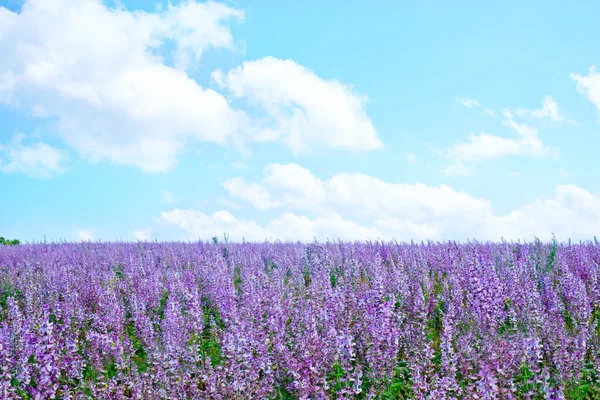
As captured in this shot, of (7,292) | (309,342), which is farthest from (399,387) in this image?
(7,292)

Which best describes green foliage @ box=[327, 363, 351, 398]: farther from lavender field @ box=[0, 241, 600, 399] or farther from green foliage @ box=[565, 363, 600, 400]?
green foliage @ box=[565, 363, 600, 400]

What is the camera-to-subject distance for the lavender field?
5199 millimetres

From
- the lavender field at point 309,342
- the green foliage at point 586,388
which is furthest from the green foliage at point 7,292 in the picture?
the green foliage at point 586,388

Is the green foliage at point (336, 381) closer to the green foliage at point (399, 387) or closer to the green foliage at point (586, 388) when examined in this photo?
the green foliage at point (399, 387)

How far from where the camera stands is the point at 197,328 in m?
7.79

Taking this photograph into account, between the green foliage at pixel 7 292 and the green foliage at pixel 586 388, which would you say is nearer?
the green foliage at pixel 586 388

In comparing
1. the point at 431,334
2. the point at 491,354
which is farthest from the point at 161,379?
the point at 431,334

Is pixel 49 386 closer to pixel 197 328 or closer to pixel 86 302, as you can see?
pixel 197 328

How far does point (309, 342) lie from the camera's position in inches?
217

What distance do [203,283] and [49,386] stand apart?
222 inches

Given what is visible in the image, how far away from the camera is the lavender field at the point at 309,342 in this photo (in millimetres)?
5199

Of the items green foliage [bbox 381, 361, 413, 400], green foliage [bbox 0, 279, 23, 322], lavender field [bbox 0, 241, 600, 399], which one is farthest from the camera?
green foliage [bbox 0, 279, 23, 322]

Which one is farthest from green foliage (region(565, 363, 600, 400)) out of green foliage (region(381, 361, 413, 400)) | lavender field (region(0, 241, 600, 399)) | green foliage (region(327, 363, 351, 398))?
green foliage (region(327, 363, 351, 398))

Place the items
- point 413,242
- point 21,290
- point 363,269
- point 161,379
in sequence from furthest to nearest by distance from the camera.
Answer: point 413,242
point 363,269
point 21,290
point 161,379
